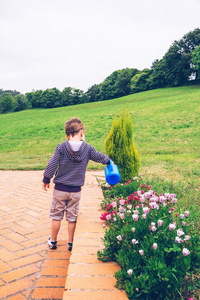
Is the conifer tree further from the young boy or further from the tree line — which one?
the tree line

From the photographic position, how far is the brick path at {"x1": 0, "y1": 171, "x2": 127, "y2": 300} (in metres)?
1.48

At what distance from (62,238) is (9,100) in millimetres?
66256

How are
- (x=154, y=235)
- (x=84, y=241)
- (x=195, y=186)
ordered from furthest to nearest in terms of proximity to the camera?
(x=195, y=186), (x=84, y=241), (x=154, y=235)

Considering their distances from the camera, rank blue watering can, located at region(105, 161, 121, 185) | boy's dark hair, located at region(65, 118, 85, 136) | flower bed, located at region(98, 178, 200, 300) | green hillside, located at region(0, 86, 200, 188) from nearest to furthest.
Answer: flower bed, located at region(98, 178, 200, 300) < blue watering can, located at region(105, 161, 121, 185) < boy's dark hair, located at region(65, 118, 85, 136) < green hillside, located at region(0, 86, 200, 188)

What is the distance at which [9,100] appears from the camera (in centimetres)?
6259

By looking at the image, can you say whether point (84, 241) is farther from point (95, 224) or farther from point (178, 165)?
point (178, 165)

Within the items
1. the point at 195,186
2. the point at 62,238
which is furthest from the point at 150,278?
the point at 195,186

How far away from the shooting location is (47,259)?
232 cm

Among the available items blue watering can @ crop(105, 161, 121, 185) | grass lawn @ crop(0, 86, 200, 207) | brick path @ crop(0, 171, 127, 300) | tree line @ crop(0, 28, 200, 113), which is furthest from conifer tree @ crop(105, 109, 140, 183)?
tree line @ crop(0, 28, 200, 113)

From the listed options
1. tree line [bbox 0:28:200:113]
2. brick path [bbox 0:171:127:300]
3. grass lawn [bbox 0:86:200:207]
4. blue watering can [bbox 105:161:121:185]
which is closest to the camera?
brick path [bbox 0:171:127:300]

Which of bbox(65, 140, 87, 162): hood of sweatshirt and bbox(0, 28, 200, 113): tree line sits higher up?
bbox(0, 28, 200, 113): tree line

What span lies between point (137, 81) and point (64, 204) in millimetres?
49378

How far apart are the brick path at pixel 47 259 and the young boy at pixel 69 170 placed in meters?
0.23

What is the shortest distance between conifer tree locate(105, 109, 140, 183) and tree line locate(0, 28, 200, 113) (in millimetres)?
37299
